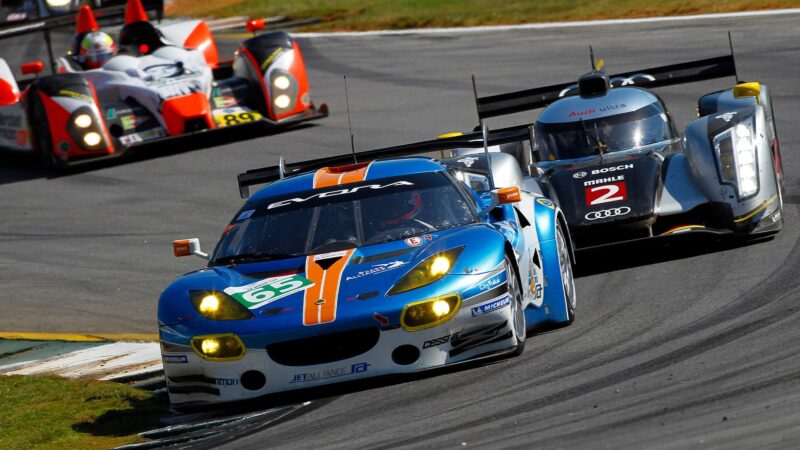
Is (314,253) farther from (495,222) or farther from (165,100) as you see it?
(165,100)

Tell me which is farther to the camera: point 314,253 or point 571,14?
point 571,14

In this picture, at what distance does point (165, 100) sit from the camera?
62.6 ft

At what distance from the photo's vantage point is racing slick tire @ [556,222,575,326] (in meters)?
9.20

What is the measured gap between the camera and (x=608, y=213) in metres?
10.7

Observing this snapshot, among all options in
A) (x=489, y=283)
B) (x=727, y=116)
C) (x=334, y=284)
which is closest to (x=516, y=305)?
(x=489, y=283)

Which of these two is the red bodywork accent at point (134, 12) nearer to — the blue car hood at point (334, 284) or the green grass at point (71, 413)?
the green grass at point (71, 413)

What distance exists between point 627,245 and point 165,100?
32.0ft

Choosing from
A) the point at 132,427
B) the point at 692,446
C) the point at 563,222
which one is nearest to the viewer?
the point at 692,446

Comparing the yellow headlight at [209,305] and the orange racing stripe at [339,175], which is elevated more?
the orange racing stripe at [339,175]

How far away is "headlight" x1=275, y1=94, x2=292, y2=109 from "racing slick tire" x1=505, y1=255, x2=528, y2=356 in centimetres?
1197

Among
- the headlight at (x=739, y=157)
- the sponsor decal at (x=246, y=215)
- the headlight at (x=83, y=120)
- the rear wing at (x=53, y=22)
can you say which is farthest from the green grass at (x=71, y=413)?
the rear wing at (x=53, y=22)

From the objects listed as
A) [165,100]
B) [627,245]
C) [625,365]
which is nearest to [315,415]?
[625,365]

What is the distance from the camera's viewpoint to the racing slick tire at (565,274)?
30.2 ft

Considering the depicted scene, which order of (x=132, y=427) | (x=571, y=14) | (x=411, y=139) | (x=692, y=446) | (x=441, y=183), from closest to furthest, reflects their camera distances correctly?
(x=692, y=446) → (x=132, y=427) → (x=441, y=183) → (x=411, y=139) → (x=571, y=14)
